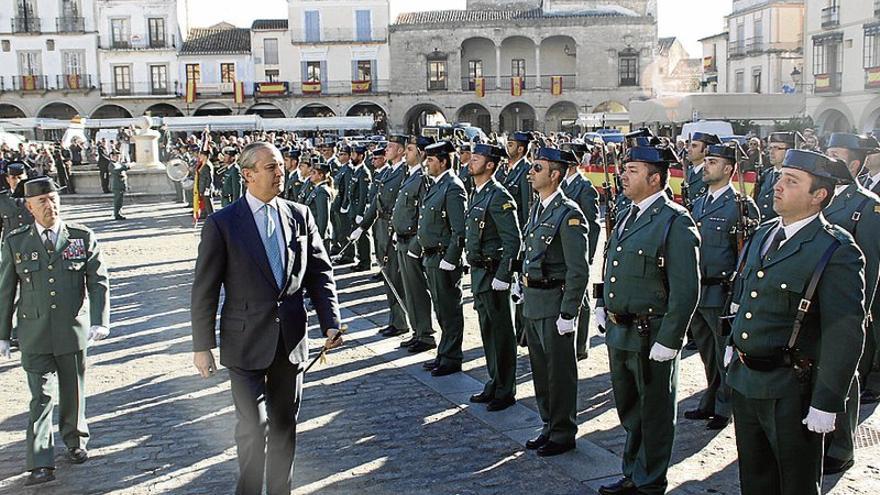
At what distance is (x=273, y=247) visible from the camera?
5.12 metres

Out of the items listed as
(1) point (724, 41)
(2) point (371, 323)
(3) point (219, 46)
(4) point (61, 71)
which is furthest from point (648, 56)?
(2) point (371, 323)

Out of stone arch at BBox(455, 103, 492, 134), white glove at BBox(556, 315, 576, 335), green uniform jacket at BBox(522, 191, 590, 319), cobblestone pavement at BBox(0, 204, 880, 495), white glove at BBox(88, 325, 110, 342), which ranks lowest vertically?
cobblestone pavement at BBox(0, 204, 880, 495)

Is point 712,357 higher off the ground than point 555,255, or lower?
lower

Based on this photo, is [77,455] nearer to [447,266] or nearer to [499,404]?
[499,404]

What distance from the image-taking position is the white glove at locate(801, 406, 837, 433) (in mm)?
4156

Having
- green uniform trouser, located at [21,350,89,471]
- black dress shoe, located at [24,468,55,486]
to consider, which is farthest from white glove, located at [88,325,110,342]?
black dress shoe, located at [24,468,55,486]

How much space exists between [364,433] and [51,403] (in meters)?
2.17

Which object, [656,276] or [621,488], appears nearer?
[656,276]

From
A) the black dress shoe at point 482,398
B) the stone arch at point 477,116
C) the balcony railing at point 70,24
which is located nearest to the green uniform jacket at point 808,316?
the black dress shoe at point 482,398

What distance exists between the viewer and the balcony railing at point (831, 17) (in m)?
42.5

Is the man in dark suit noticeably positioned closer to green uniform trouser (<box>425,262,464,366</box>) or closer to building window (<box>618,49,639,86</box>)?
green uniform trouser (<box>425,262,464,366</box>)

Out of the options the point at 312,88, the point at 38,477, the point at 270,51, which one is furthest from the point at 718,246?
the point at 270,51

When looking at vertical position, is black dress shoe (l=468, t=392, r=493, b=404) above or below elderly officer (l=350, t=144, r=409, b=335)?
below

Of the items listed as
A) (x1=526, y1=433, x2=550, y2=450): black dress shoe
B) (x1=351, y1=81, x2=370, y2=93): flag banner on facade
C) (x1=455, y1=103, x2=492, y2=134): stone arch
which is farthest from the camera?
(x1=455, y1=103, x2=492, y2=134): stone arch
